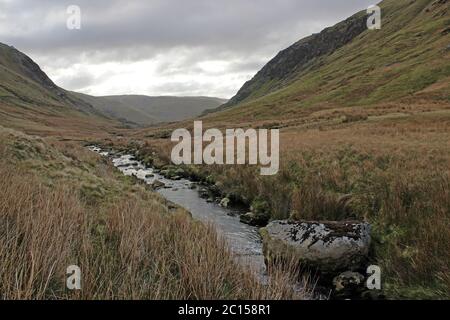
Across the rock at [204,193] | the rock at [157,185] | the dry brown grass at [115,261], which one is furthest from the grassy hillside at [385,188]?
the dry brown grass at [115,261]

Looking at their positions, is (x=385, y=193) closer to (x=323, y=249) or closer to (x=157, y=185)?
(x=323, y=249)

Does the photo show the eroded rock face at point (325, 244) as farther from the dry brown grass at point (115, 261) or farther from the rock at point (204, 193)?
the rock at point (204, 193)

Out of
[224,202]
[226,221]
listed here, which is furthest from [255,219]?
[224,202]

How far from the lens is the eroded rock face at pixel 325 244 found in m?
10.7

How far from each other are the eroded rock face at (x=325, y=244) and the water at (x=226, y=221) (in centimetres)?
96

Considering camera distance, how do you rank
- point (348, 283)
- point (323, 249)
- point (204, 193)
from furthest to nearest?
1. point (204, 193)
2. point (323, 249)
3. point (348, 283)

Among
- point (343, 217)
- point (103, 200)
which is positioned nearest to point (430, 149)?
point (343, 217)

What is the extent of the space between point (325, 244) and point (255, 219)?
19.7ft

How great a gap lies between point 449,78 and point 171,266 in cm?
7410

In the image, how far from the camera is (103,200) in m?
13.2

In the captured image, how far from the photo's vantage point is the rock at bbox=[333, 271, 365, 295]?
977 cm

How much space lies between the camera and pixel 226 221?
1705cm

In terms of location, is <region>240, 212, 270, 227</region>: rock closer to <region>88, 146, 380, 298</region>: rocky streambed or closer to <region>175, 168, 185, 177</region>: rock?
<region>88, 146, 380, 298</region>: rocky streambed
